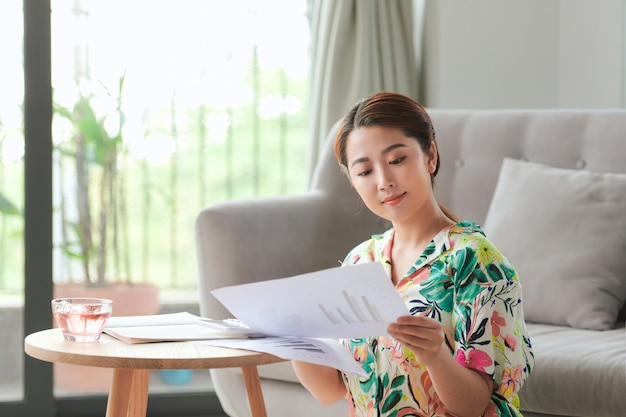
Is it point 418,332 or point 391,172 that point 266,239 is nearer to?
point 391,172

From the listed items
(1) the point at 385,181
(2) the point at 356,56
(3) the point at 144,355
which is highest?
(2) the point at 356,56

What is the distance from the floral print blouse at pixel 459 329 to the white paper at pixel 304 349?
6 cm

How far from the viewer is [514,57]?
9.50 feet

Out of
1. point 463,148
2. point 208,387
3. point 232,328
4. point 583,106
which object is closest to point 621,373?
point 232,328

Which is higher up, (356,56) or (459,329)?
(356,56)

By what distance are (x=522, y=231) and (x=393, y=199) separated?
95 centimetres

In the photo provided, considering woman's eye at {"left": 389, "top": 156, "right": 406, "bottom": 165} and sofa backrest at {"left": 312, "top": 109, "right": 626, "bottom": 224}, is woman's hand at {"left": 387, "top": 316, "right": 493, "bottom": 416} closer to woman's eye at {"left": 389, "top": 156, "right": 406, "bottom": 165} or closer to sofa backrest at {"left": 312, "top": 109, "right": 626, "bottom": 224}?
woman's eye at {"left": 389, "top": 156, "right": 406, "bottom": 165}

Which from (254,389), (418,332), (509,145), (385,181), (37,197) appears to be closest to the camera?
(418,332)

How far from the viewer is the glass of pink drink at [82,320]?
126 centimetres

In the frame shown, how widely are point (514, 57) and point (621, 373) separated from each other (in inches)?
59.6

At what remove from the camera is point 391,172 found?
1.24 m

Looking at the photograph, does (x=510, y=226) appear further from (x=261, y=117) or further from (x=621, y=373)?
(x=261, y=117)

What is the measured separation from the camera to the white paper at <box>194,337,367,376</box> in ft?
Answer: 3.59

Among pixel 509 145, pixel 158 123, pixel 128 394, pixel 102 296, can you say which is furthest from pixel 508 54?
pixel 128 394
